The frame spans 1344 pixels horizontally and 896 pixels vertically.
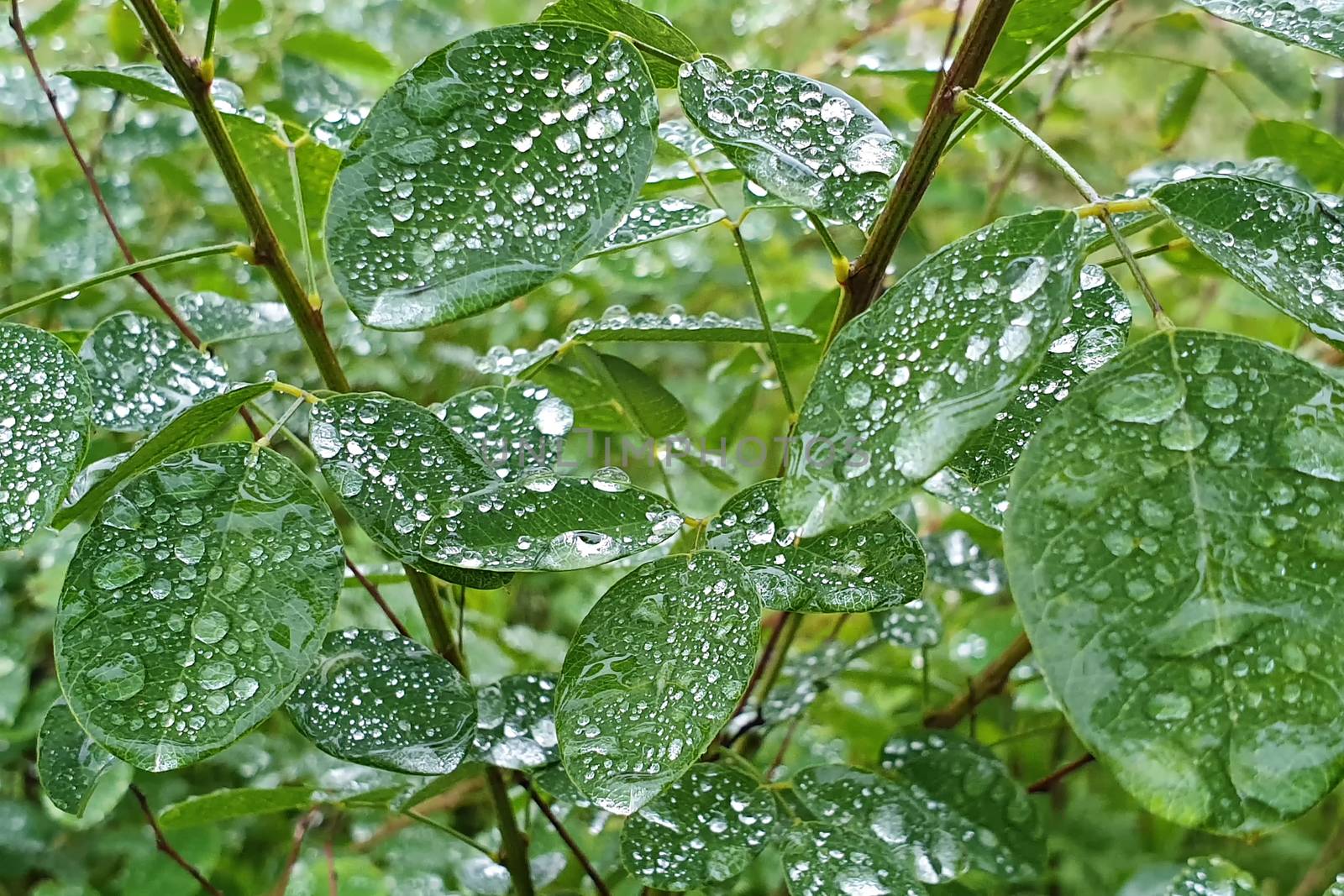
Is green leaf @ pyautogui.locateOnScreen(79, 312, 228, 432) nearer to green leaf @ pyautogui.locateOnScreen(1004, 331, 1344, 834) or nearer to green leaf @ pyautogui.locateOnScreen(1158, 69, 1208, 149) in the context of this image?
green leaf @ pyautogui.locateOnScreen(1004, 331, 1344, 834)

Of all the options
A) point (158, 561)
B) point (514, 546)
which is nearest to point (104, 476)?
point (158, 561)

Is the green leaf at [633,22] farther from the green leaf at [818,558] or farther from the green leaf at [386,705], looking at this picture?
the green leaf at [386,705]

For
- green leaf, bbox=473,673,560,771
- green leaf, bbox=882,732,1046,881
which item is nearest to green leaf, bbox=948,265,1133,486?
green leaf, bbox=473,673,560,771

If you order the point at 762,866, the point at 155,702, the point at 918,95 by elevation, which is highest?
the point at 918,95

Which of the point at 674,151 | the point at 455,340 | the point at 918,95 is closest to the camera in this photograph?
the point at 674,151

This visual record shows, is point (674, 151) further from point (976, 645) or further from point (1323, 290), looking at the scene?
point (976, 645)

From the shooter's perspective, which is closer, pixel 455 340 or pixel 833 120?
pixel 833 120

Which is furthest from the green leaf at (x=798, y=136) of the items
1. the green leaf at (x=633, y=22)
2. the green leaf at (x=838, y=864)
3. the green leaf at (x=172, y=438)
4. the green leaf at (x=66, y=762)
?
the green leaf at (x=66, y=762)
